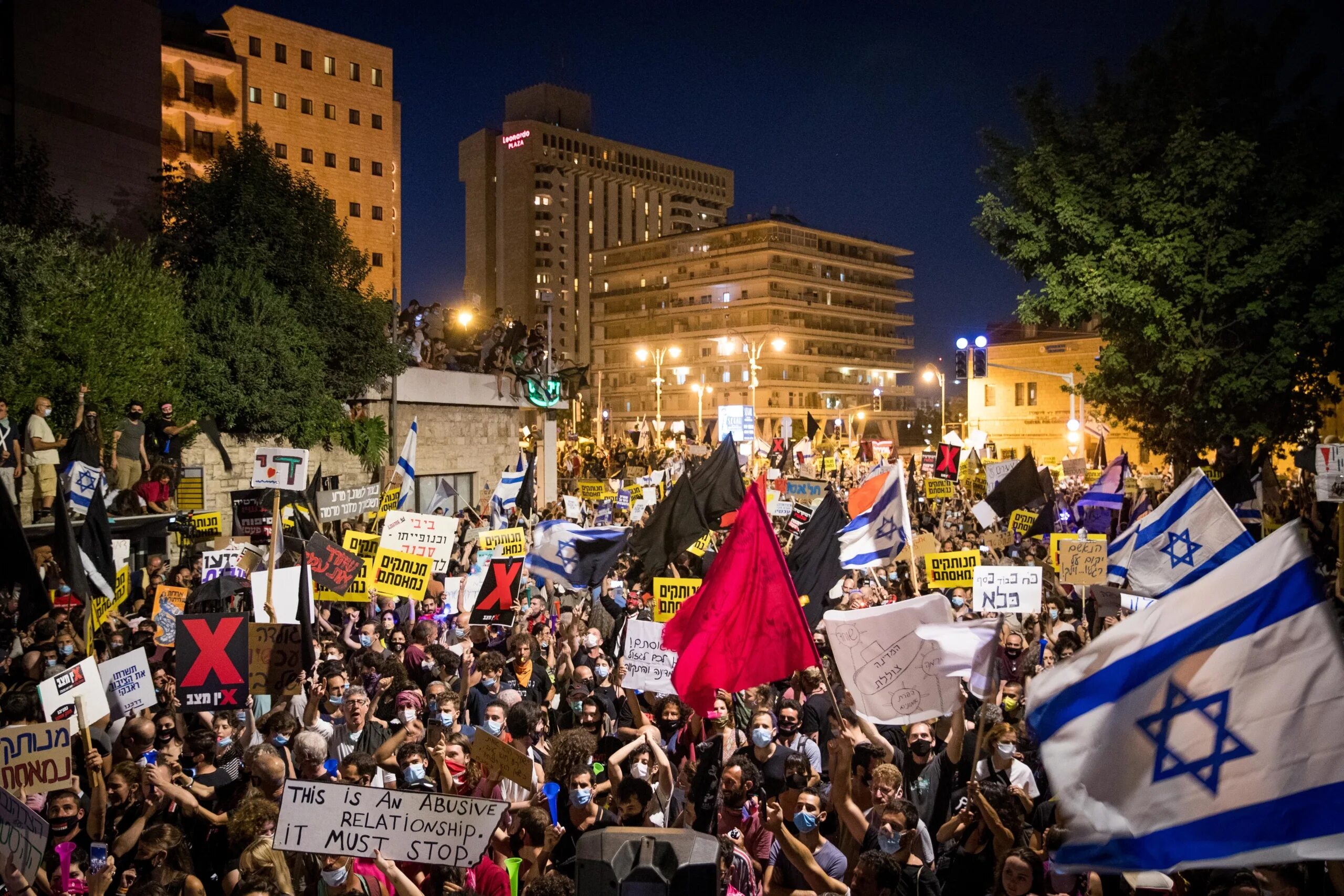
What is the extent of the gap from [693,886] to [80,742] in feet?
19.5

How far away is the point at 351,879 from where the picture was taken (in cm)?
542

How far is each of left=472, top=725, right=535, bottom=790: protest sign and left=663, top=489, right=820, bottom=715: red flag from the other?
5.97 feet

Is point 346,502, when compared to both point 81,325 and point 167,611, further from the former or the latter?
point 81,325

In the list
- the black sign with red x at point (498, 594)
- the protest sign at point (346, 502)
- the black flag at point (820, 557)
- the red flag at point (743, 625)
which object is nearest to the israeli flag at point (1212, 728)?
the red flag at point (743, 625)

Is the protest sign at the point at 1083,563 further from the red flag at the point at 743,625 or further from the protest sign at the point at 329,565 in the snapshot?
the protest sign at the point at 329,565

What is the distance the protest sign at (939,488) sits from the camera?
20.2m

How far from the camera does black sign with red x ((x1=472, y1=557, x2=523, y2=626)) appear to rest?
11.2 m

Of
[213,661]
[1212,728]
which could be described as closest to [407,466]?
[213,661]

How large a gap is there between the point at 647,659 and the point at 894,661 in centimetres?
244

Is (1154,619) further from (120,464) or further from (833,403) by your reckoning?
(833,403)

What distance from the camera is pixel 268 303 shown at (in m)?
24.0

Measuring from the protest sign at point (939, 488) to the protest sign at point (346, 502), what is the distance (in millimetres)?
10616

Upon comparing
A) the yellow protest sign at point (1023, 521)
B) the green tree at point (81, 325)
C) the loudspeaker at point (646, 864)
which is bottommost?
the loudspeaker at point (646, 864)

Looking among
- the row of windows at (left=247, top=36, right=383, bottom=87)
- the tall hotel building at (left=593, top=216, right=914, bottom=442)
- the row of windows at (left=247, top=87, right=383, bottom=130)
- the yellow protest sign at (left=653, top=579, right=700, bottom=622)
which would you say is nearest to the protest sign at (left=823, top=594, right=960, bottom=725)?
the yellow protest sign at (left=653, top=579, right=700, bottom=622)
